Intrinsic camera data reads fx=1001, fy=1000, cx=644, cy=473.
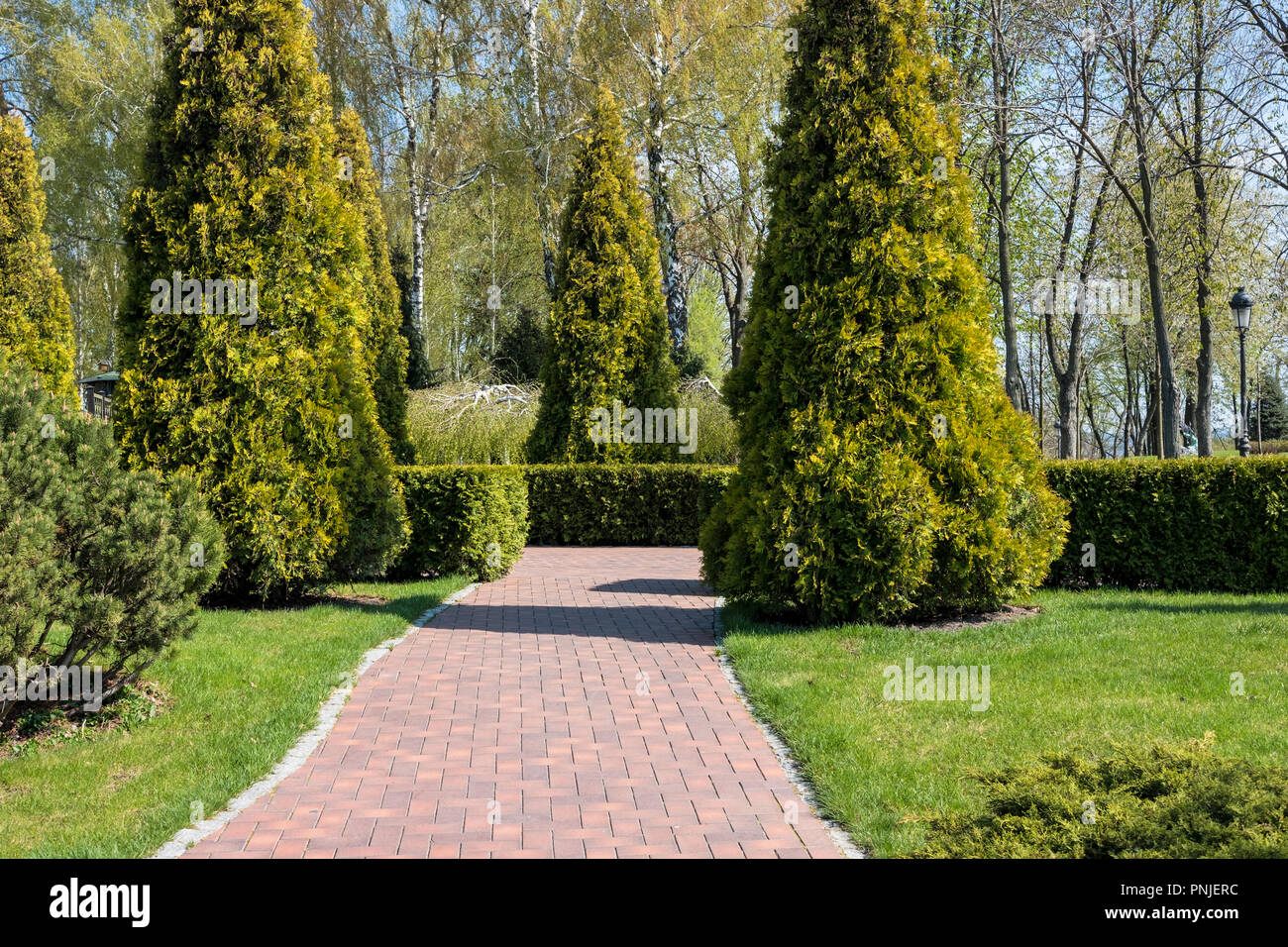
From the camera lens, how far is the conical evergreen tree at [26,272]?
58.1 ft

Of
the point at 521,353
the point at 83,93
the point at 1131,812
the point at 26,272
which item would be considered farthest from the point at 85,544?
the point at 83,93

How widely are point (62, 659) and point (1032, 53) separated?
17.0 metres

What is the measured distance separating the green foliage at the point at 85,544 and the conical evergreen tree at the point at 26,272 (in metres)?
12.8

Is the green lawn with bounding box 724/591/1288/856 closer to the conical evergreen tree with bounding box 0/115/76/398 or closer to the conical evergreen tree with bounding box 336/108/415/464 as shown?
the conical evergreen tree with bounding box 336/108/415/464

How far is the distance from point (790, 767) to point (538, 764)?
1443 millimetres

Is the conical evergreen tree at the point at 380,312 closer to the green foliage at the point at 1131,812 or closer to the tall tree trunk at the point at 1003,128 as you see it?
the tall tree trunk at the point at 1003,128

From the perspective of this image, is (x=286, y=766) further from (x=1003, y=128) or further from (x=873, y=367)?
(x=1003, y=128)

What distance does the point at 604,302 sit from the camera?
62.2ft

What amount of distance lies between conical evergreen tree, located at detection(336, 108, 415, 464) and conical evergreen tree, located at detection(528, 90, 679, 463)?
2907 mm

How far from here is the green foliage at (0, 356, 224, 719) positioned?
18.5ft

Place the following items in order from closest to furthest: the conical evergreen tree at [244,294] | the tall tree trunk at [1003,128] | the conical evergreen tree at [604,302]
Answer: the conical evergreen tree at [244,294] < the tall tree trunk at [1003,128] < the conical evergreen tree at [604,302]

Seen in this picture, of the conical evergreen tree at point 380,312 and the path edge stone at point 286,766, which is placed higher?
the conical evergreen tree at point 380,312

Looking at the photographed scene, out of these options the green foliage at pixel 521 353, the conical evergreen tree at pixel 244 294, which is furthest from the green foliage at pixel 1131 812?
the green foliage at pixel 521 353

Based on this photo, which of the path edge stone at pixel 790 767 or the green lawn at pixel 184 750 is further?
the green lawn at pixel 184 750
